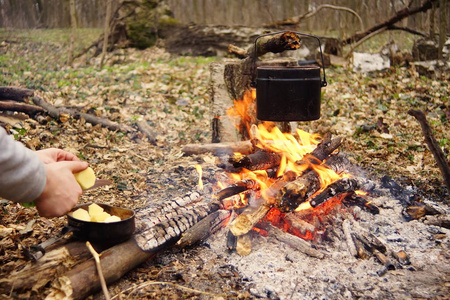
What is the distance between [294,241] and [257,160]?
0.97m

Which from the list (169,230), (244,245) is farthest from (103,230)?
(244,245)

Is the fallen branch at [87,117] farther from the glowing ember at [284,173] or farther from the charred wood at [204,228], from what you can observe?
the charred wood at [204,228]

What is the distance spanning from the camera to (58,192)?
2.22 metres

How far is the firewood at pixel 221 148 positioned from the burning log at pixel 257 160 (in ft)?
2.38

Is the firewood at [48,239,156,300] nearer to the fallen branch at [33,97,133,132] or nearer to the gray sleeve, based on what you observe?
the gray sleeve

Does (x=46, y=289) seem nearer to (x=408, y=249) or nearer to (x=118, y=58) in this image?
(x=408, y=249)

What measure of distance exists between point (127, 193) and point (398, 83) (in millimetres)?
6835

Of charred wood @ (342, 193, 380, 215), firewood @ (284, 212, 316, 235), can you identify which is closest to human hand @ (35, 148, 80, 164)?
firewood @ (284, 212, 316, 235)

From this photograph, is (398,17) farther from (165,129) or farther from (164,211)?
(164,211)

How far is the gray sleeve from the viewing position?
1.91 m

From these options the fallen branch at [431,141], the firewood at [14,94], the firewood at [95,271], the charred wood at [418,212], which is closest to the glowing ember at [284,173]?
the charred wood at [418,212]

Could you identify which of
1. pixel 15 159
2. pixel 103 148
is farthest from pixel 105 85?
pixel 15 159

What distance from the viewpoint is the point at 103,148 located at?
5.81 metres

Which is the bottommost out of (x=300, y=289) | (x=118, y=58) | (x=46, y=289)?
(x=300, y=289)
